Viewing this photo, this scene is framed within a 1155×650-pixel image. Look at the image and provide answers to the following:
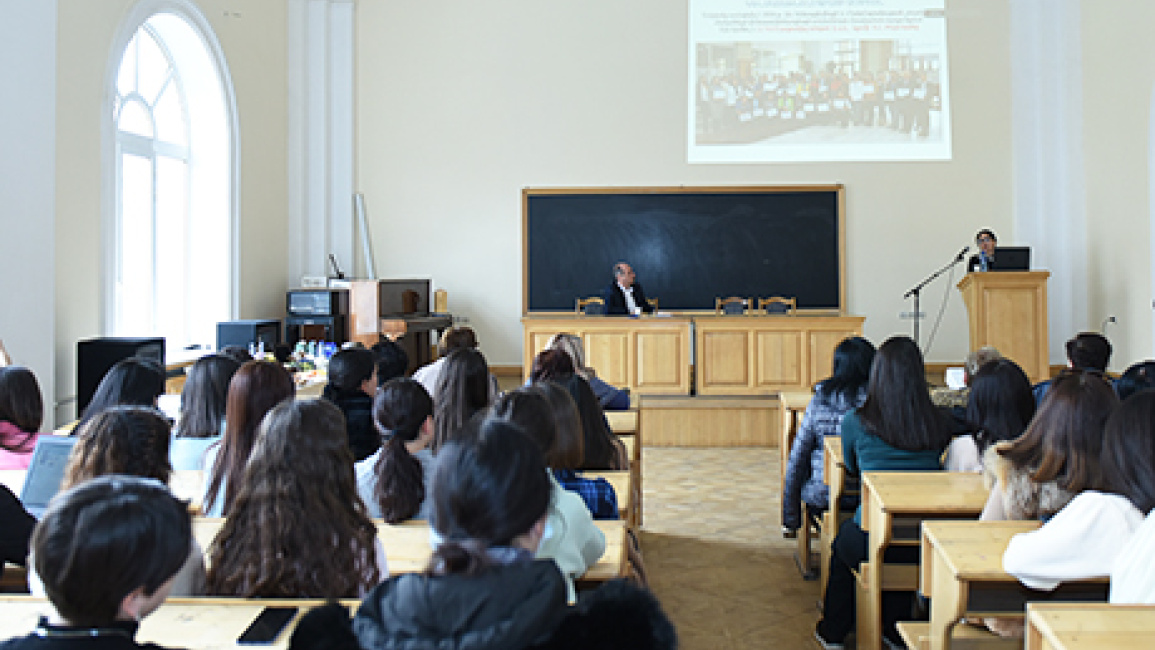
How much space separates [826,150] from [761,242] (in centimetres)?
118

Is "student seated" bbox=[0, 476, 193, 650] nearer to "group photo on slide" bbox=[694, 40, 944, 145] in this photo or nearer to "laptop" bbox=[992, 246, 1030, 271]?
"laptop" bbox=[992, 246, 1030, 271]

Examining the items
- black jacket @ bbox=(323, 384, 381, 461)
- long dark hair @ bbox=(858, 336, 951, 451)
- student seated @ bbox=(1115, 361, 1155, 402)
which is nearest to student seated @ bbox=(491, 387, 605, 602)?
long dark hair @ bbox=(858, 336, 951, 451)

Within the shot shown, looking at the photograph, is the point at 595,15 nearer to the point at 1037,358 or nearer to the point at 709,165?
the point at 709,165

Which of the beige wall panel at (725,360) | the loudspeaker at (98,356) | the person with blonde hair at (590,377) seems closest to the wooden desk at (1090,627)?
the person with blonde hair at (590,377)

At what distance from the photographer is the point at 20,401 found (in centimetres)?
287

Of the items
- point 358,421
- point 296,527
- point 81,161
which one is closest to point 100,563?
point 296,527

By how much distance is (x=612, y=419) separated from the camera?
4312 mm

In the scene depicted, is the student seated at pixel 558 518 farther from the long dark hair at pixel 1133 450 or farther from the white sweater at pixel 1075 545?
the long dark hair at pixel 1133 450

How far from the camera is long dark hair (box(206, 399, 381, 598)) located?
5.74 feet

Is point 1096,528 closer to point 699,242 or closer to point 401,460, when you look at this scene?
point 401,460

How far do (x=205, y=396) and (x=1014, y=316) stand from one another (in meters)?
7.13

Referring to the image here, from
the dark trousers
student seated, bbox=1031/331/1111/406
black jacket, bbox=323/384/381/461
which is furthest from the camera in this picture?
student seated, bbox=1031/331/1111/406

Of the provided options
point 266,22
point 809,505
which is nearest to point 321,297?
point 266,22

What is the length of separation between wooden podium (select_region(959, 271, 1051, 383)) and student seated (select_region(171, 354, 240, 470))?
22.4 feet
